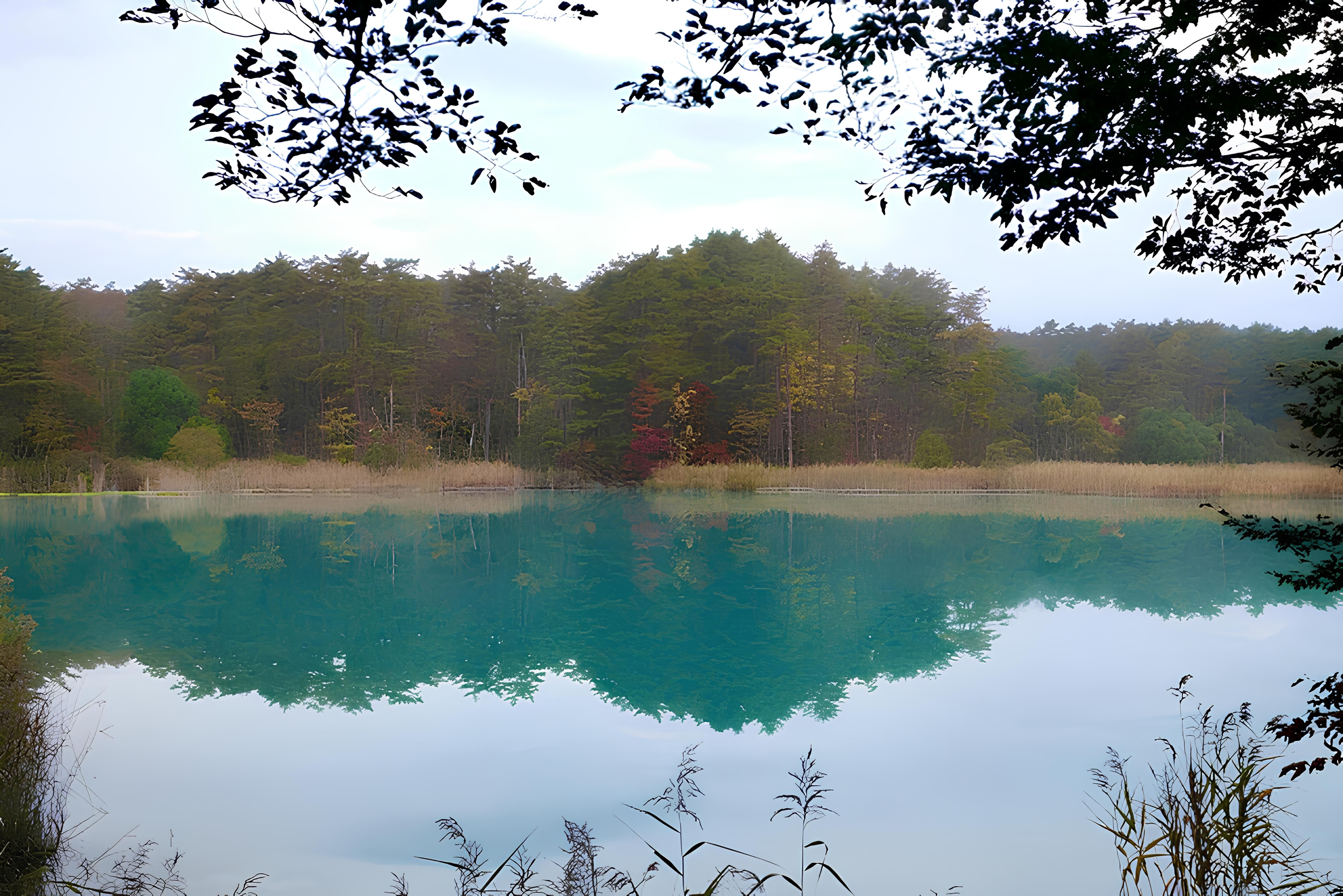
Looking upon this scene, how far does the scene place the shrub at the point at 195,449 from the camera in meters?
26.9

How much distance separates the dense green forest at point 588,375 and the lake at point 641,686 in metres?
14.4

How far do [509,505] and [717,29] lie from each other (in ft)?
65.1

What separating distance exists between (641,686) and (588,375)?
2479 centimetres

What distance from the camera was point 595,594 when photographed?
10.6m

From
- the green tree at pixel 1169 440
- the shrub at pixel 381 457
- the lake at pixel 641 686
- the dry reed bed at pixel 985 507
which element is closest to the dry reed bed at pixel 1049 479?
the dry reed bed at pixel 985 507

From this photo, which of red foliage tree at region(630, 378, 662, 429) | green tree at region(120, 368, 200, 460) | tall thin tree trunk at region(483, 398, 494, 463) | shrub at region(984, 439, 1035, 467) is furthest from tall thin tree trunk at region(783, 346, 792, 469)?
green tree at region(120, 368, 200, 460)

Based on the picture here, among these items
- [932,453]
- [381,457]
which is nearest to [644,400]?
[381,457]

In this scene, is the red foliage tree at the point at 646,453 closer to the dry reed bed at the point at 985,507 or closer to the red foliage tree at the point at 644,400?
the red foliage tree at the point at 644,400

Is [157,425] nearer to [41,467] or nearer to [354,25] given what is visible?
[41,467]

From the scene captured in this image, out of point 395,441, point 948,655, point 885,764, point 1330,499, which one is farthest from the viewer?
point 395,441

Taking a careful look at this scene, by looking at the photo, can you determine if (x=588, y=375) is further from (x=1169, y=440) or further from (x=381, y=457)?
(x=1169, y=440)

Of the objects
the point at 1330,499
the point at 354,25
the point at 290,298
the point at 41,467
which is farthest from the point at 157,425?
the point at 1330,499

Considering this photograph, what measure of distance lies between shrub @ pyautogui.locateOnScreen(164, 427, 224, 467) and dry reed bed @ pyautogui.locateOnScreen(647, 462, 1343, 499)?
1339 centimetres

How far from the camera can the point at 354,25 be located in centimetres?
243
